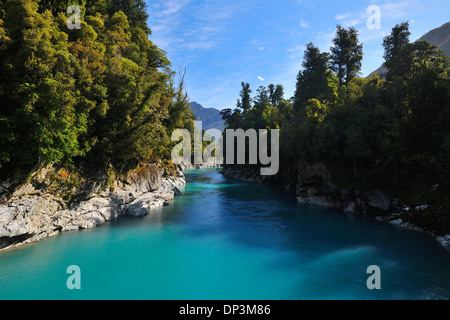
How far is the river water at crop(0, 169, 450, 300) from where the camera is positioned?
479 inches

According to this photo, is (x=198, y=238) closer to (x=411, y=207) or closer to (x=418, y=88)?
(x=411, y=207)

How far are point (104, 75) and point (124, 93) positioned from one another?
2.34 metres

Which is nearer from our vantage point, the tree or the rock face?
the rock face

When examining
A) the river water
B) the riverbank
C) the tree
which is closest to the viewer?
the river water

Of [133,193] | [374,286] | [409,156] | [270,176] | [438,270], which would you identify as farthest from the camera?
[270,176]

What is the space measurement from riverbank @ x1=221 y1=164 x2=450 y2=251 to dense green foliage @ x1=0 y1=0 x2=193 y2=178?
22245mm

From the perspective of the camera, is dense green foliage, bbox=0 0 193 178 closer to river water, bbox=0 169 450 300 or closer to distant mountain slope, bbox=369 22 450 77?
river water, bbox=0 169 450 300

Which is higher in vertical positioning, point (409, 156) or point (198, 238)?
point (409, 156)

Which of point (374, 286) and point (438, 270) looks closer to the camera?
point (374, 286)

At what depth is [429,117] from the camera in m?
20.8

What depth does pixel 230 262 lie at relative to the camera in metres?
15.5

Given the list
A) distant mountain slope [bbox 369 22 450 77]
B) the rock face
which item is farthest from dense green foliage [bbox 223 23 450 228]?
distant mountain slope [bbox 369 22 450 77]
